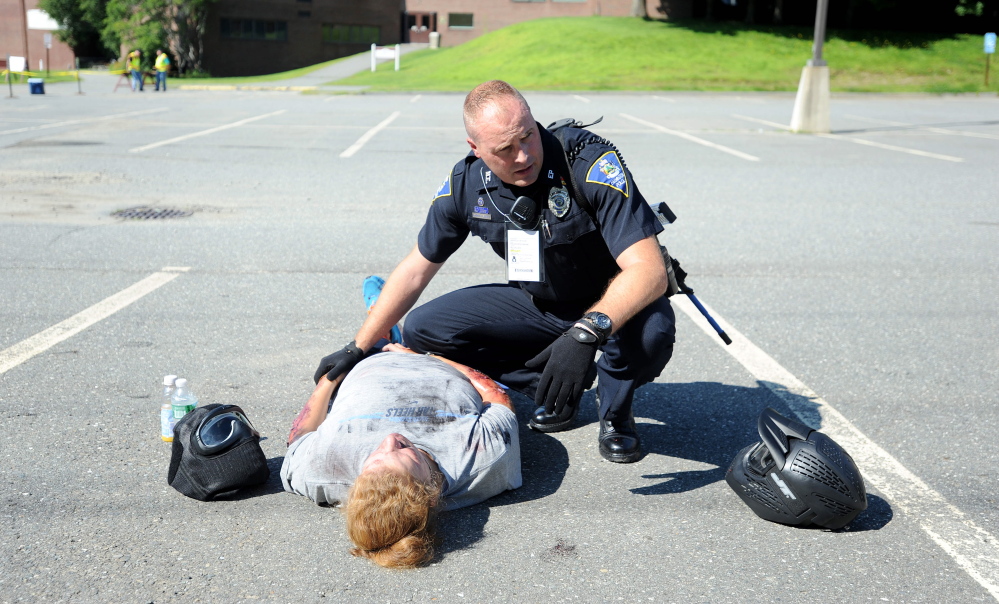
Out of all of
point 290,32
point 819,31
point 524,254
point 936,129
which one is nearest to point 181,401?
point 524,254

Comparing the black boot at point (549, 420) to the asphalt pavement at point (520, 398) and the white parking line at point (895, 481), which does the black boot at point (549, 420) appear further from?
the white parking line at point (895, 481)

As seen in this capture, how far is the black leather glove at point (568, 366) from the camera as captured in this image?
9.68 feet

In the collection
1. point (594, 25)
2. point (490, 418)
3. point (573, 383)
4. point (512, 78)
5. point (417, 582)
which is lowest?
point (417, 582)

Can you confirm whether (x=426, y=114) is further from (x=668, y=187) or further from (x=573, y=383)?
(x=573, y=383)

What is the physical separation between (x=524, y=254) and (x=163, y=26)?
5277 cm

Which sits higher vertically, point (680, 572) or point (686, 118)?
point (686, 118)

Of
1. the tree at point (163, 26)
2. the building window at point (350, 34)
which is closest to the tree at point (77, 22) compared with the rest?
the tree at point (163, 26)

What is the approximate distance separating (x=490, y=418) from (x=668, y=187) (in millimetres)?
7107

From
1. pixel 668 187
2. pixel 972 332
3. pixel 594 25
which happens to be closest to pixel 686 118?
pixel 668 187

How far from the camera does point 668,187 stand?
9.94m

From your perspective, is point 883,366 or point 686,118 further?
point 686,118

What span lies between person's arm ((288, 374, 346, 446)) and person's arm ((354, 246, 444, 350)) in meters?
0.24

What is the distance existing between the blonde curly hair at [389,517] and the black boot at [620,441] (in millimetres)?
1062

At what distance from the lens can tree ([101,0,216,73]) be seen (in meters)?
48.7
